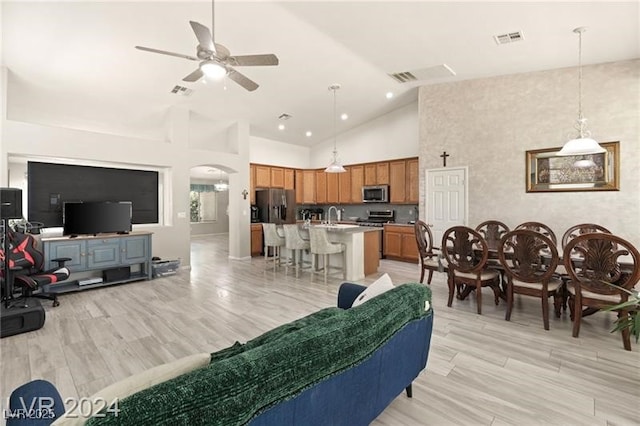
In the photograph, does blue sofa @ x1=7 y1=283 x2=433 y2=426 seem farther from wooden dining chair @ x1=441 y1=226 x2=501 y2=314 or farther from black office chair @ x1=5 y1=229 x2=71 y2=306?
black office chair @ x1=5 y1=229 x2=71 y2=306

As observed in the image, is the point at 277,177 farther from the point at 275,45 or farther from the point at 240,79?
the point at 240,79

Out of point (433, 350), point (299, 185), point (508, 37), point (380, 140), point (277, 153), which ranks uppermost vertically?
point (508, 37)

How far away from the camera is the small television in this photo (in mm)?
4801

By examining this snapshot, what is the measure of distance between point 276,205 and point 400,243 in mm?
3280

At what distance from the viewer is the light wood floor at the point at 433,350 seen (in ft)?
6.64

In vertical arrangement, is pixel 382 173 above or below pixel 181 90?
below

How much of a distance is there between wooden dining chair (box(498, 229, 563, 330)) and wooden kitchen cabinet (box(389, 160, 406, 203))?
13.4ft

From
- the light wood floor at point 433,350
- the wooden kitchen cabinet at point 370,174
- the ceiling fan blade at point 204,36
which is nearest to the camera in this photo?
the light wood floor at point 433,350

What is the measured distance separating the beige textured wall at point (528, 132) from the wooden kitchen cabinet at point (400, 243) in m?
1.01

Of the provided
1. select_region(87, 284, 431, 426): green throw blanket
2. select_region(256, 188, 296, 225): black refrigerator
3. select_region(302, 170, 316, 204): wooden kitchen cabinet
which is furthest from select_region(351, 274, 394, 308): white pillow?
select_region(302, 170, 316, 204): wooden kitchen cabinet

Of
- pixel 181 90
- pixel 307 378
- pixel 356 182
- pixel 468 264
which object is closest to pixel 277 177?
pixel 356 182

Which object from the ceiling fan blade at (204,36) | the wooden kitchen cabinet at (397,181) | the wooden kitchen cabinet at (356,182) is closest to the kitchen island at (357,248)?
the wooden kitchen cabinet at (397,181)

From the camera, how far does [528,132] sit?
5.07m

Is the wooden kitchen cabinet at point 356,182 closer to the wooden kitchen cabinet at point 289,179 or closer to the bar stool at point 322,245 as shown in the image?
the wooden kitchen cabinet at point 289,179
